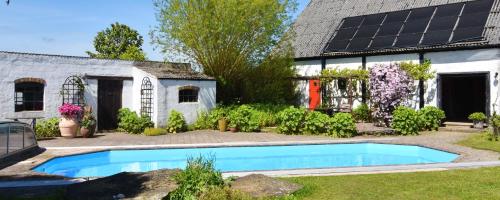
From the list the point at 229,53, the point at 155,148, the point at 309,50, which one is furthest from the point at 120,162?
the point at 309,50

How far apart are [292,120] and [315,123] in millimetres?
909

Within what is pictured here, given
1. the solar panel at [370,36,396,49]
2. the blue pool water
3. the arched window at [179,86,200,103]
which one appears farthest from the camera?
the solar panel at [370,36,396,49]

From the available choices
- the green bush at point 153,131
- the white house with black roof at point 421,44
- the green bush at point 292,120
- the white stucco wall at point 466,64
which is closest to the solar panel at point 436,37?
the white house with black roof at point 421,44

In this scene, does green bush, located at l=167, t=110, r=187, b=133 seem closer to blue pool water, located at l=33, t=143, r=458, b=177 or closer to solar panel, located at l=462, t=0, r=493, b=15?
blue pool water, located at l=33, t=143, r=458, b=177

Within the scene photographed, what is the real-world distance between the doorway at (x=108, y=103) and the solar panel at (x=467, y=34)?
1439cm

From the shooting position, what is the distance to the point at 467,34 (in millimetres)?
18188

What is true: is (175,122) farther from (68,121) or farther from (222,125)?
(68,121)

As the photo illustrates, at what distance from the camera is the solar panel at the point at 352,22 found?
2367 centimetres

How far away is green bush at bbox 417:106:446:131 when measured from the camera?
57.2ft

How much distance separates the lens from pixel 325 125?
16953 millimetres

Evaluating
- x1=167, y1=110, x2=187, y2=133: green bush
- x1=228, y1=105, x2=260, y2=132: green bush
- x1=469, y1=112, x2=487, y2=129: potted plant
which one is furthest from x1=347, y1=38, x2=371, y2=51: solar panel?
x1=167, y1=110, x2=187, y2=133: green bush

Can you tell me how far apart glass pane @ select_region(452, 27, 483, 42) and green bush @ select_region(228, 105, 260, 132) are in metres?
9.06

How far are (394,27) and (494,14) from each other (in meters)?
4.41

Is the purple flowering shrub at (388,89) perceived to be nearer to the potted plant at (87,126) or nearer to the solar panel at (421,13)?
the solar panel at (421,13)
